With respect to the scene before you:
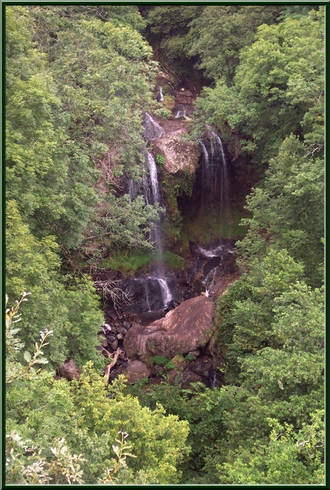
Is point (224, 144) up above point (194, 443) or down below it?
above

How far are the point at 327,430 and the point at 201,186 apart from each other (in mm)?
17325

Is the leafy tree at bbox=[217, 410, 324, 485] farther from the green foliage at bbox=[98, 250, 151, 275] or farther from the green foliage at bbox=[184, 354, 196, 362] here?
the green foliage at bbox=[98, 250, 151, 275]

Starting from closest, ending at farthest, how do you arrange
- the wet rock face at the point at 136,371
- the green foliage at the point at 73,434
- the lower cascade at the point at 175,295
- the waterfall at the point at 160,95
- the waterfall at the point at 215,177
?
the green foliage at the point at 73,434
the wet rock face at the point at 136,371
the lower cascade at the point at 175,295
the waterfall at the point at 215,177
the waterfall at the point at 160,95

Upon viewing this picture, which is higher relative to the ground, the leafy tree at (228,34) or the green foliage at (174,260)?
the leafy tree at (228,34)

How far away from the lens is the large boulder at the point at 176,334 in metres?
16.3

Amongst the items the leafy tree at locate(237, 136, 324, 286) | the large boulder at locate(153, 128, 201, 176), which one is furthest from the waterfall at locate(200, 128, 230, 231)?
the leafy tree at locate(237, 136, 324, 286)

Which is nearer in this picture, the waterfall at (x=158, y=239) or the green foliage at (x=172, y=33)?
the waterfall at (x=158, y=239)

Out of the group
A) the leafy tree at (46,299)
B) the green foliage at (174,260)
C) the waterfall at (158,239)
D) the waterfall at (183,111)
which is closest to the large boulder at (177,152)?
the waterfall at (158,239)

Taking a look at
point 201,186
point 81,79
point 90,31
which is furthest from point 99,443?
point 201,186

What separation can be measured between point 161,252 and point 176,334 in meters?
6.14

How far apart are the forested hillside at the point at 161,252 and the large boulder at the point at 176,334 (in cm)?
13

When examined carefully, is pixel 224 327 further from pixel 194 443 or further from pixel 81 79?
pixel 81 79

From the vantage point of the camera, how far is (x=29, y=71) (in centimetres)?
999

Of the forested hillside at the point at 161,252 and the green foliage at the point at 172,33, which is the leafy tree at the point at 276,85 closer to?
the forested hillside at the point at 161,252
